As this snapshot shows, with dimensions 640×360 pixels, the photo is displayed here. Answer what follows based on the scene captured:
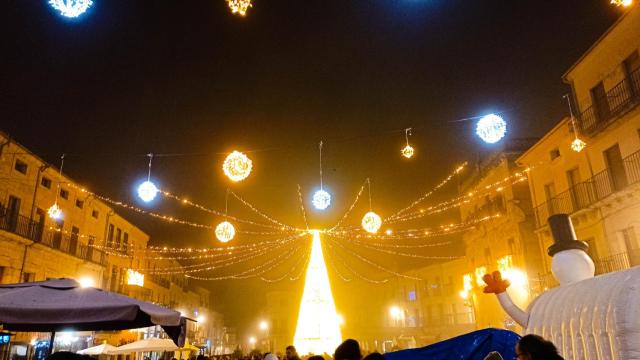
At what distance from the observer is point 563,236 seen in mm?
7156

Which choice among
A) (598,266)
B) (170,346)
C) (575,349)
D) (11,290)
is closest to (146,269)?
(170,346)

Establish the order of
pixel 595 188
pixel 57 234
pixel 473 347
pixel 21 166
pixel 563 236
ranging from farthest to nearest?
pixel 57 234, pixel 21 166, pixel 595 188, pixel 563 236, pixel 473 347

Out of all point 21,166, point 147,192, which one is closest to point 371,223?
point 147,192

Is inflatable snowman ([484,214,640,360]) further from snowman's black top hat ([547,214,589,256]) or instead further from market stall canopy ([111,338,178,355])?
market stall canopy ([111,338,178,355])

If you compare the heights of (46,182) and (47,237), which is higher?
(46,182)

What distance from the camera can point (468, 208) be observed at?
34.5m

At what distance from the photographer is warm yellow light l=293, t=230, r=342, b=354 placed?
22.9 m

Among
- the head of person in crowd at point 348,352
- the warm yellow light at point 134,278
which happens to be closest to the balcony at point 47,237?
the warm yellow light at point 134,278

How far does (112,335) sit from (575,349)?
3520 cm

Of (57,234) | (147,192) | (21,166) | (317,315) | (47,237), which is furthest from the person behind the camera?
(57,234)

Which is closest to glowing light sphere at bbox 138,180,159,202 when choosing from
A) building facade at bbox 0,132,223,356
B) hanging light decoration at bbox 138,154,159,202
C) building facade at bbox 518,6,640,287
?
hanging light decoration at bbox 138,154,159,202

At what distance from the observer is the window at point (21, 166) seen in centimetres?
2267

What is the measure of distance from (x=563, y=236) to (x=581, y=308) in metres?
2.03

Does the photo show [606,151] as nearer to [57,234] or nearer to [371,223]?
[371,223]
